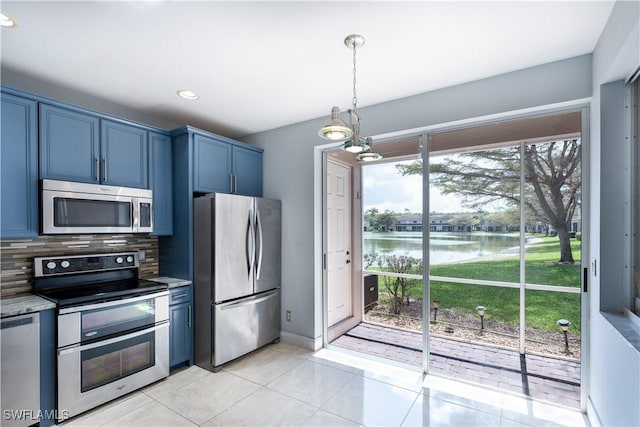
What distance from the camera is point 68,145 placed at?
2.46 meters

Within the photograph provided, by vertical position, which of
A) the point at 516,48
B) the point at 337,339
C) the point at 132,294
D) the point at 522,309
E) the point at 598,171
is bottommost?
the point at 337,339

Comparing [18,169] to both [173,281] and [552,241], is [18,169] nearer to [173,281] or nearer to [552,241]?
[173,281]

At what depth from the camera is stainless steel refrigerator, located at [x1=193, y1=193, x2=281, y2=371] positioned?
9.66 ft

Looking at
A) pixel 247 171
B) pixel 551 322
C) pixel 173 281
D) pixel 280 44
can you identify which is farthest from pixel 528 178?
pixel 173 281

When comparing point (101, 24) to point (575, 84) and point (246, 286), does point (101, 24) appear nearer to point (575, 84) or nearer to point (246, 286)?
point (246, 286)

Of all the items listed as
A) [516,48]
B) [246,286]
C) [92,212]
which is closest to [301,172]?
[246,286]

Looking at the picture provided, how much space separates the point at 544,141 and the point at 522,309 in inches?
59.9

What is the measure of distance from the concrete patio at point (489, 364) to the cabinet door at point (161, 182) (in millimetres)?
2300

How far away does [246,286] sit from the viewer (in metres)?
3.22

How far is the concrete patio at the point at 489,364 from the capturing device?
2.54 metres

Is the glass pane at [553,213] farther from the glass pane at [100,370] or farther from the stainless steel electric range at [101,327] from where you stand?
the glass pane at [100,370]

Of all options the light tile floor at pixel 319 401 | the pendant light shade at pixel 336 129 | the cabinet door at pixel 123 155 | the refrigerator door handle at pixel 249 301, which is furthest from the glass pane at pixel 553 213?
the cabinet door at pixel 123 155

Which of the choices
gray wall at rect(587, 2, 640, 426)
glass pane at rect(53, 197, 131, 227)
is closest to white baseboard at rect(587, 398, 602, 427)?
gray wall at rect(587, 2, 640, 426)

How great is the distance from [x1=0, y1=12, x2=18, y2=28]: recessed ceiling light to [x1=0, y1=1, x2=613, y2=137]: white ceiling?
42mm
